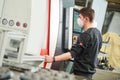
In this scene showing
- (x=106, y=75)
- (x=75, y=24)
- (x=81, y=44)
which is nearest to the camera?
(x=81, y=44)

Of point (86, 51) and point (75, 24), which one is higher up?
point (75, 24)

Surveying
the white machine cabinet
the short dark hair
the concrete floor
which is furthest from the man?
the concrete floor

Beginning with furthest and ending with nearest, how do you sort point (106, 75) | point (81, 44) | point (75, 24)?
1. point (106, 75)
2. point (75, 24)
3. point (81, 44)

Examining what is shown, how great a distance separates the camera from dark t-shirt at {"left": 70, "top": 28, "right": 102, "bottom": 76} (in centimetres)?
276

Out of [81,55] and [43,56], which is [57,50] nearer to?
[81,55]

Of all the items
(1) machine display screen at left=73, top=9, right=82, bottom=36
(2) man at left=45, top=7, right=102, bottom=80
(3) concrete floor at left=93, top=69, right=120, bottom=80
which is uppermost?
(1) machine display screen at left=73, top=9, right=82, bottom=36

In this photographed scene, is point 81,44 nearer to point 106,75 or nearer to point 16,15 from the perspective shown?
point 16,15

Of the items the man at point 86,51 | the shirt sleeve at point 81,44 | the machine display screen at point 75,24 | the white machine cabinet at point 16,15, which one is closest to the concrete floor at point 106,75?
the machine display screen at point 75,24

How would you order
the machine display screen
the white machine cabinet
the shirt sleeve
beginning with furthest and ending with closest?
the machine display screen → the shirt sleeve → the white machine cabinet

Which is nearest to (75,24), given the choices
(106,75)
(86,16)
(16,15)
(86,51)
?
(86,16)

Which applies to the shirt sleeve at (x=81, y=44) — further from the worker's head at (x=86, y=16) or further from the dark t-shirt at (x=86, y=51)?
the worker's head at (x=86, y=16)

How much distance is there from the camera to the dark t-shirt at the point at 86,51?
9.07 feet

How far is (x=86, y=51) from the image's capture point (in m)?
2.81

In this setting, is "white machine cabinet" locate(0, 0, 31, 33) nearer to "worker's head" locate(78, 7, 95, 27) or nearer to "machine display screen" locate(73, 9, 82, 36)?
"worker's head" locate(78, 7, 95, 27)
